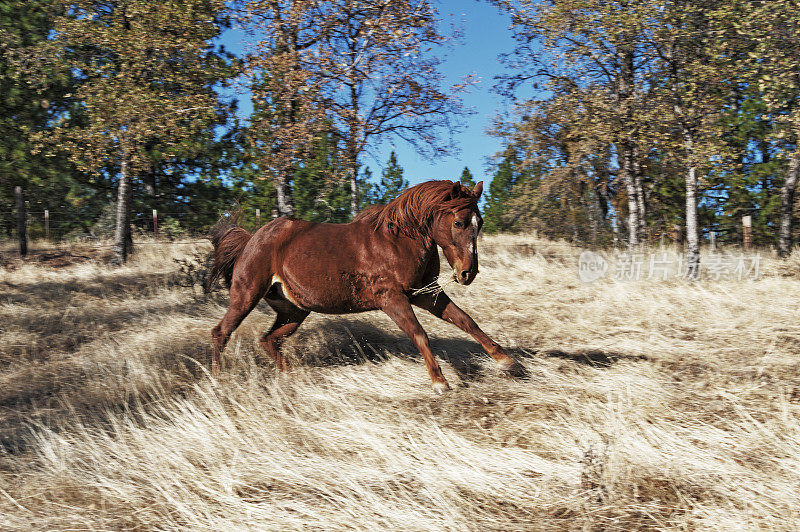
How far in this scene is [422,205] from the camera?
4.74 metres

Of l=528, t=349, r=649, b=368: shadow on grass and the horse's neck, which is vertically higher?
the horse's neck

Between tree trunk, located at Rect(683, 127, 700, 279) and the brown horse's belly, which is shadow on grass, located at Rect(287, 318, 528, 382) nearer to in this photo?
the brown horse's belly

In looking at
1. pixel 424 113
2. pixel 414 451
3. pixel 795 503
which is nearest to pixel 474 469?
pixel 414 451

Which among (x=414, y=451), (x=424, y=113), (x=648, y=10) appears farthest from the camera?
(x=424, y=113)

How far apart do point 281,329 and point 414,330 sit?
170cm

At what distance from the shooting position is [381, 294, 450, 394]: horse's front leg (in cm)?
450

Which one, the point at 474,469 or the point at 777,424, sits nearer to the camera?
the point at 474,469

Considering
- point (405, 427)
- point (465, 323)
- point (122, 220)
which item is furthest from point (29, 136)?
point (405, 427)

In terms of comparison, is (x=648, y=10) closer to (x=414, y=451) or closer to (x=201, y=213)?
(x=414, y=451)

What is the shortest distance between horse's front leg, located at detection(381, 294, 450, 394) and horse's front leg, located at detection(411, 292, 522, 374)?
22cm

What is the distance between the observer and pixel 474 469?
3150mm

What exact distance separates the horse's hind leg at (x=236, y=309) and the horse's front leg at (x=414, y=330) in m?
1.33

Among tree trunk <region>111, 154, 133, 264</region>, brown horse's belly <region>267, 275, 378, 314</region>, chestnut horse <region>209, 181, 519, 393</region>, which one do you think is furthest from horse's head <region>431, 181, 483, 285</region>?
tree trunk <region>111, 154, 133, 264</region>

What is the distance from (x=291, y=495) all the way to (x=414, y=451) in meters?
0.80
